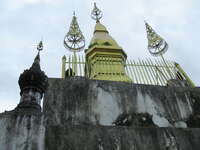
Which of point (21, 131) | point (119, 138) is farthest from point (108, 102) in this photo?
point (21, 131)

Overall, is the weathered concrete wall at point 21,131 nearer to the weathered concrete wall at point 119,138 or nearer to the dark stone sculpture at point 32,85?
the weathered concrete wall at point 119,138

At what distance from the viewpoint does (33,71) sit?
421cm

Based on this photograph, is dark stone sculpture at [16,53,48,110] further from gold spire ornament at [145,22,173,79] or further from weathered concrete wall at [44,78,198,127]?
gold spire ornament at [145,22,173,79]

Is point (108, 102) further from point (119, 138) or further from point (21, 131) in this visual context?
point (21, 131)

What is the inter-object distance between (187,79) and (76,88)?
3550 millimetres

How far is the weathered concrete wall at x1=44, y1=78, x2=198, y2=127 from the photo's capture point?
4641mm

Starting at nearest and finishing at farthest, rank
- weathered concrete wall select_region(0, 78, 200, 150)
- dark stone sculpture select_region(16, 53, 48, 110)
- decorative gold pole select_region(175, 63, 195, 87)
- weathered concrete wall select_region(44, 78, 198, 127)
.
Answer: weathered concrete wall select_region(0, 78, 200, 150) < dark stone sculpture select_region(16, 53, 48, 110) < weathered concrete wall select_region(44, 78, 198, 127) < decorative gold pole select_region(175, 63, 195, 87)

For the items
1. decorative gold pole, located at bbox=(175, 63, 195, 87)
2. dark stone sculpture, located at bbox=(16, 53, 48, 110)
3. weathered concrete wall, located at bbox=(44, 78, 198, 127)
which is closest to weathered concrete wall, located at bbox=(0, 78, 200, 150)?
weathered concrete wall, located at bbox=(44, 78, 198, 127)

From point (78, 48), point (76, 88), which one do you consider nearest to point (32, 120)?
point (76, 88)

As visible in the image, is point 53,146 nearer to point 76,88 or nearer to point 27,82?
point 27,82

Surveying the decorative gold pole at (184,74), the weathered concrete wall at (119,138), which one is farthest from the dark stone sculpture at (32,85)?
the decorative gold pole at (184,74)

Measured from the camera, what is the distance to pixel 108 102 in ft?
16.3

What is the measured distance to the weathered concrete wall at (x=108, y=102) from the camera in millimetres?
4641

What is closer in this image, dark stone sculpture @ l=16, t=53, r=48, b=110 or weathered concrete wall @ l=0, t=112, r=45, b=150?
weathered concrete wall @ l=0, t=112, r=45, b=150
